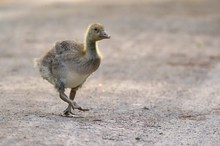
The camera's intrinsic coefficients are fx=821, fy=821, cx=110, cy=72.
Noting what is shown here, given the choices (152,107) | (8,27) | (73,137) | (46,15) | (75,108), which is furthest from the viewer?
(46,15)

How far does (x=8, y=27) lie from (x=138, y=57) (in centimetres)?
496

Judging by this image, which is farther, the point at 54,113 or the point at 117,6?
the point at 117,6

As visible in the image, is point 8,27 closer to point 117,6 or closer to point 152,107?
point 117,6

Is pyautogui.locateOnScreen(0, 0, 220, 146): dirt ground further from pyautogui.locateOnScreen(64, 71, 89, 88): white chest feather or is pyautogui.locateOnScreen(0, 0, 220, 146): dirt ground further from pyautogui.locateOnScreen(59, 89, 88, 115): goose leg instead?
pyautogui.locateOnScreen(64, 71, 89, 88): white chest feather

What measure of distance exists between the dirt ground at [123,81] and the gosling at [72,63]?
37 centimetres

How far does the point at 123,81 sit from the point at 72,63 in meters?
3.49

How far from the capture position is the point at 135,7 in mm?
25594

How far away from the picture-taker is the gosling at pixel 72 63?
949cm

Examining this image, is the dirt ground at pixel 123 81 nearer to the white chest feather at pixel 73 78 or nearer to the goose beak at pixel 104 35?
the white chest feather at pixel 73 78

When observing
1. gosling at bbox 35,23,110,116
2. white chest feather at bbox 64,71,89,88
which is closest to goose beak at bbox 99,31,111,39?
gosling at bbox 35,23,110,116

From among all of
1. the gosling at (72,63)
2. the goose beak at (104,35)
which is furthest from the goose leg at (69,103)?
the goose beak at (104,35)

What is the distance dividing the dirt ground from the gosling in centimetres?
37

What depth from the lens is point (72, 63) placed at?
9500mm

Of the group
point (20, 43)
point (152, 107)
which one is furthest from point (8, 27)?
point (152, 107)
